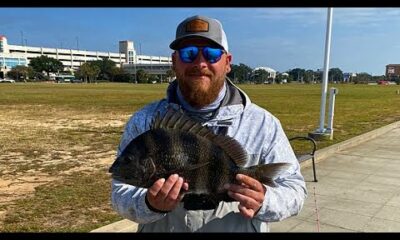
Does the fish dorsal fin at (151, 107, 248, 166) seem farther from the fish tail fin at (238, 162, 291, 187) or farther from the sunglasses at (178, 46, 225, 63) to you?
the sunglasses at (178, 46, 225, 63)

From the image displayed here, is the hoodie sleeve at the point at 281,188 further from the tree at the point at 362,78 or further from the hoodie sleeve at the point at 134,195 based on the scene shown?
the tree at the point at 362,78

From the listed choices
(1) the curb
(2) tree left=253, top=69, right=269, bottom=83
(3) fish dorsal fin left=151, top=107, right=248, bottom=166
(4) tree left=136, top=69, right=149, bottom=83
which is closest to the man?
(3) fish dorsal fin left=151, top=107, right=248, bottom=166

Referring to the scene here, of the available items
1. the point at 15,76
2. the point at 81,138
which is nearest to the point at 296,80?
the point at 15,76

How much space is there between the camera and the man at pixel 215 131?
207 cm

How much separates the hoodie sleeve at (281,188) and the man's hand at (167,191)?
434 mm

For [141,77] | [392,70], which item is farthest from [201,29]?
[392,70]

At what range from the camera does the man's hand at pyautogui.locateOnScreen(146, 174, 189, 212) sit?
1.86 m

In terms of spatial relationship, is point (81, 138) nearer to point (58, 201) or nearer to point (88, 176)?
point (88, 176)

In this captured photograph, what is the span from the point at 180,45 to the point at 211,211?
0.85 meters

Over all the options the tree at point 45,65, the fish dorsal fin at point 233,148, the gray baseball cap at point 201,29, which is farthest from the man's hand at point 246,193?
the tree at point 45,65

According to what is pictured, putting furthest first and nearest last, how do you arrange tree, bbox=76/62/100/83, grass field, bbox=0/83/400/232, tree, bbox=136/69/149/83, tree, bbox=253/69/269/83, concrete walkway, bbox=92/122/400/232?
1. tree, bbox=253/69/269/83
2. tree, bbox=136/69/149/83
3. tree, bbox=76/62/100/83
4. grass field, bbox=0/83/400/232
5. concrete walkway, bbox=92/122/400/232

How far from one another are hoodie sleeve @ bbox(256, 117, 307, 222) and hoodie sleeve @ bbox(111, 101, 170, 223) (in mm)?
509

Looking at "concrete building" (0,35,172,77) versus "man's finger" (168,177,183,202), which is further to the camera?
A: "concrete building" (0,35,172,77)

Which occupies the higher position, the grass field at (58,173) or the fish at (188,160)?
the fish at (188,160)
